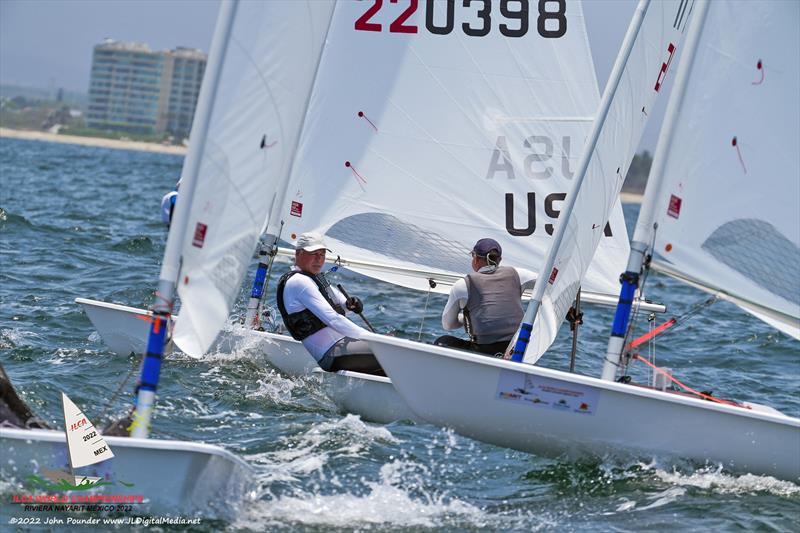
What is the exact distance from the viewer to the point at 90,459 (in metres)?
4.12

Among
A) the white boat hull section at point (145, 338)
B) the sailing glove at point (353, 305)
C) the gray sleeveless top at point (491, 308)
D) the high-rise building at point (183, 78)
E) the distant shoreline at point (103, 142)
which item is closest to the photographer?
the gray sleeveless top at point (491, 308)

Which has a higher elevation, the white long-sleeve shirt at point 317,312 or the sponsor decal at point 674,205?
the sponsor decal at point 674,205

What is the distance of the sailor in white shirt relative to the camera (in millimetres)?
6348

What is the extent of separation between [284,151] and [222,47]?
612mm

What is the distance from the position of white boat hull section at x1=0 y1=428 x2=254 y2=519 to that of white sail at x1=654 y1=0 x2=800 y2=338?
2.41m

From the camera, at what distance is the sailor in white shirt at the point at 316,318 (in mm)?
6348

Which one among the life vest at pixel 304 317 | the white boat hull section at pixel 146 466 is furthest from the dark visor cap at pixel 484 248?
the white boat hull section at pixel 146 466

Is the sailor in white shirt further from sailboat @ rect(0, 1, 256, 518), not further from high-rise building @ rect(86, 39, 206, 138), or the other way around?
high-rise building @ rect(86, 39, 206, 138)

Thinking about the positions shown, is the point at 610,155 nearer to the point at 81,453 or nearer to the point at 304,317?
the point at 304,317

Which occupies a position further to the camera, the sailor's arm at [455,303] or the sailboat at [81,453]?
the sailor's arm at [455,303]

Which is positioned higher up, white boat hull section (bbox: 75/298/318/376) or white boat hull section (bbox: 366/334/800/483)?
white boat hull section (bbox: 366/334/800/483)

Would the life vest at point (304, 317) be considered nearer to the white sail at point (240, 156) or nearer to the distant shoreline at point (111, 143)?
the white sail at point (240, 156)

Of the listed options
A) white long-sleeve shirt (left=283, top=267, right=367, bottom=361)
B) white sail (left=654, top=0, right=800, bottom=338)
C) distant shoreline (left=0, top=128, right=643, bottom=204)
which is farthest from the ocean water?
distant shoreline (left=0, top=128, right=643, bottom=204)

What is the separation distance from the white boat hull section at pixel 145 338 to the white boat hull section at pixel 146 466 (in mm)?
2598
